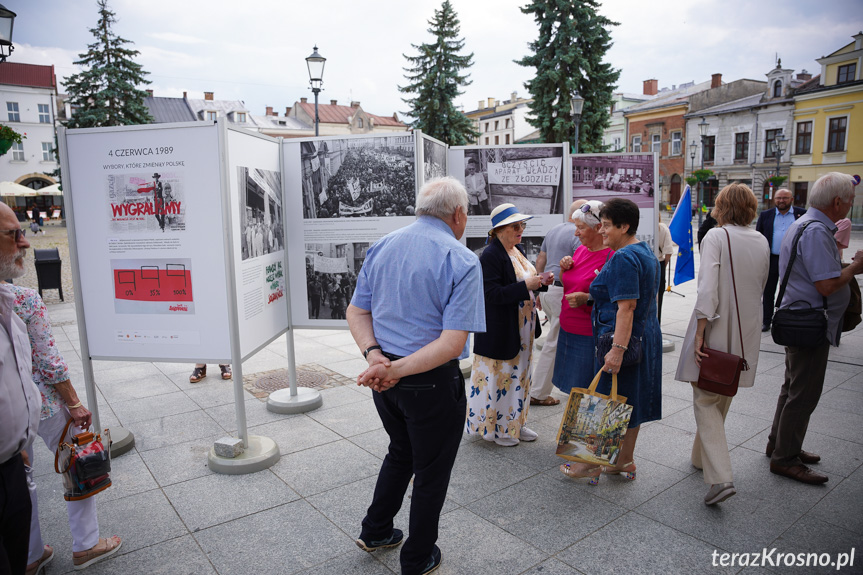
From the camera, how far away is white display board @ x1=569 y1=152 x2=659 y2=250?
647cm

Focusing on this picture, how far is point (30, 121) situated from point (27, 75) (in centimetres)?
509

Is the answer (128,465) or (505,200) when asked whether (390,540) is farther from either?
(505,200)

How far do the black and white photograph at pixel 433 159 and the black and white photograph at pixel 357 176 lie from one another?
0.28 metres

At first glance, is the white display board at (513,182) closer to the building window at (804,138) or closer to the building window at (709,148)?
the building window at (804,138)

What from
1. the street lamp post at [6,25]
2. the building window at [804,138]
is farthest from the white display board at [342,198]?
the building window at [804,138]

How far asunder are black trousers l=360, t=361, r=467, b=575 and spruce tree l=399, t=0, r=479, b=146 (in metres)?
28.3

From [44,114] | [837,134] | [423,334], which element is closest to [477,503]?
[423,334]

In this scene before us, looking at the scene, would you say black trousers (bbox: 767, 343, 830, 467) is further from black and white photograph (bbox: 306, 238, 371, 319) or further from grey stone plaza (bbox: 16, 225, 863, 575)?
black and white photograph (bbox: 306, 238, 371, 319)

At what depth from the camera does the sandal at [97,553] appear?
2764 millimetres

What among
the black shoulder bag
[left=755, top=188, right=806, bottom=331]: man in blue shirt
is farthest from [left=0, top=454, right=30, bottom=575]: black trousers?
[left=755, top=188, right=806, bottom=331]: man in blue shirt

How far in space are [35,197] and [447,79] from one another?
47.5m

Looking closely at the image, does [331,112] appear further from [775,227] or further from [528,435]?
[528,435]

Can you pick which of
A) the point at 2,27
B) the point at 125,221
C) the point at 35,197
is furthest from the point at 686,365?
the point at 35,197

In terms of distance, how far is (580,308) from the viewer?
12.7 ft
